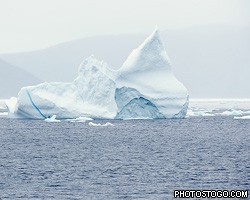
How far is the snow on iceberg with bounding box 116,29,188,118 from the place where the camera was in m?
43.8

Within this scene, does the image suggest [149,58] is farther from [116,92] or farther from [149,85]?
[116,92]

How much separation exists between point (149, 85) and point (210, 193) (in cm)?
2488

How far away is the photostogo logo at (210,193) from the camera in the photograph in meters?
19.3

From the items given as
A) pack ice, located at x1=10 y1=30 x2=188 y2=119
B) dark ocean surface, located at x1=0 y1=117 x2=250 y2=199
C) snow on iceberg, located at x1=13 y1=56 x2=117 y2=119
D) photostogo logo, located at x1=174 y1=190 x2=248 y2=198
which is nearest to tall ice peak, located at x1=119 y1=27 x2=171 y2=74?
pack ice, located at x1=10 y1=30 x2=188 y2=119

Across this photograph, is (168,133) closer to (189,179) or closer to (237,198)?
(189,179)

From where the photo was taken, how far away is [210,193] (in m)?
19.7

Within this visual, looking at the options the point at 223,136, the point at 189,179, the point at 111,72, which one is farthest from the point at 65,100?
the point at 189,179

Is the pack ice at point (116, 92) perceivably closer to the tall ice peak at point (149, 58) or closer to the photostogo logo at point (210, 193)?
the tall ice peak at point (149, 58)

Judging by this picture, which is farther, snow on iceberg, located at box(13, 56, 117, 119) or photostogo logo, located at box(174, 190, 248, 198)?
snow on iceberg, located at box(13, 56, 117, 119)

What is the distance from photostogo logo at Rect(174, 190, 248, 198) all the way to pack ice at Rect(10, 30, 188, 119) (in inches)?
900

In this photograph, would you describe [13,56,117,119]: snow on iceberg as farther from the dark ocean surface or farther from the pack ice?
the dark ocean surface

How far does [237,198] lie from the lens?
19.0m

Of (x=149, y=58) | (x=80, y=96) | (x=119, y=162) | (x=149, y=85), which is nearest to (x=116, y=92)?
(x=149, y=85)

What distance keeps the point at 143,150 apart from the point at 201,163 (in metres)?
5.72
